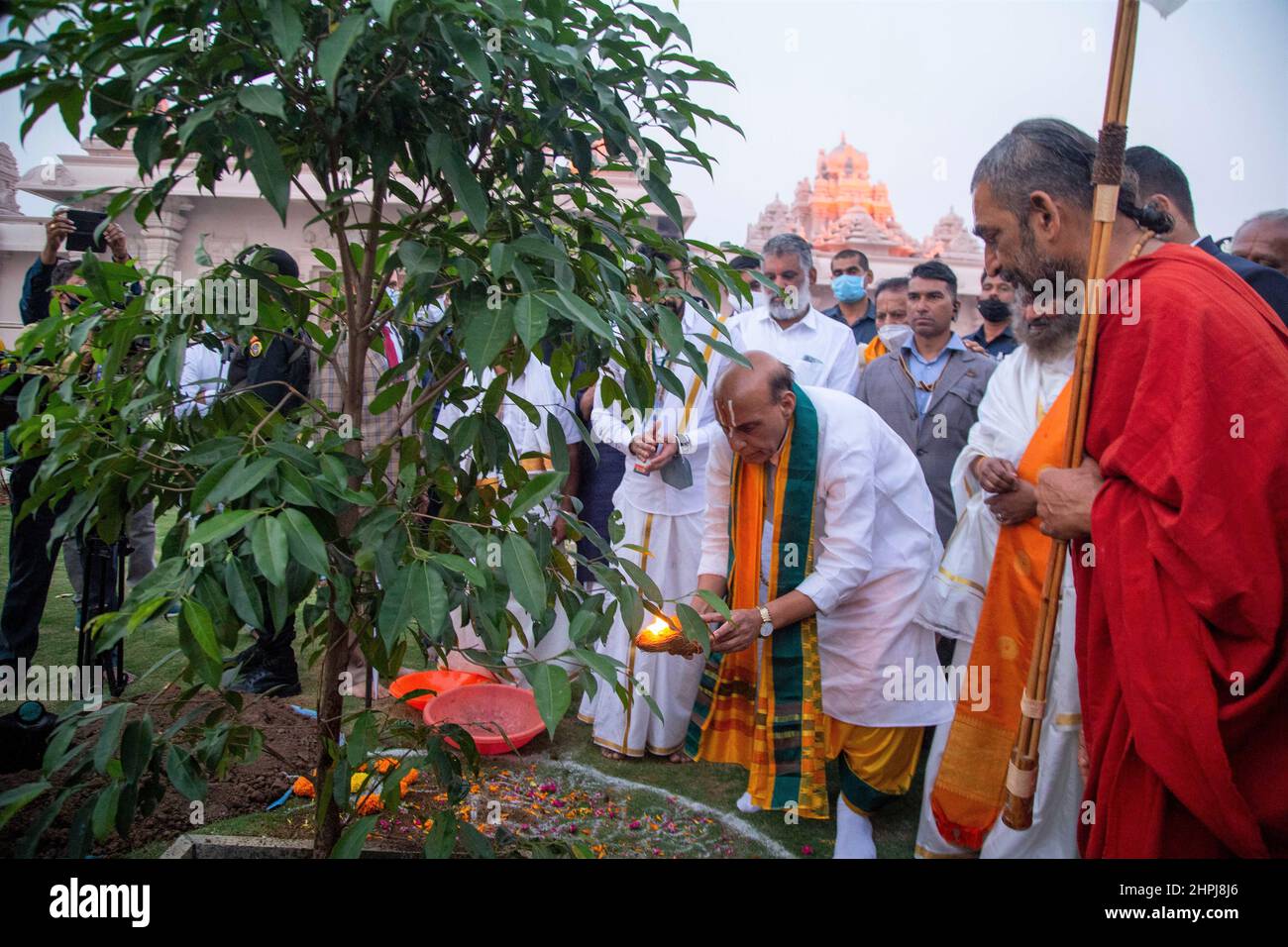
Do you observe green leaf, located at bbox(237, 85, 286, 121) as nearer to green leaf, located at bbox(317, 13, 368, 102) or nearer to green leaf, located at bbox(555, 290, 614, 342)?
green leaf, located at bbox(317, 13, 368, 102)

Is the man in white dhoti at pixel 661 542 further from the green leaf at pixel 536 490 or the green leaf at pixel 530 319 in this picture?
the green leaf at pixel 530 319

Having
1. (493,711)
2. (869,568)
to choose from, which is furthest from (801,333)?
(493,711)

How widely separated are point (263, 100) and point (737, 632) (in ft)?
6.68

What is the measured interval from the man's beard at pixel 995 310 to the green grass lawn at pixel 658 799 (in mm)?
2580

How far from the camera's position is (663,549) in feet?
13.2

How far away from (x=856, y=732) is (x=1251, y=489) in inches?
71.5

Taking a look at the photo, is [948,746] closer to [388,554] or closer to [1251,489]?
[1251,489]

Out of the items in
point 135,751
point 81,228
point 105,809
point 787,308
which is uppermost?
point 81,228

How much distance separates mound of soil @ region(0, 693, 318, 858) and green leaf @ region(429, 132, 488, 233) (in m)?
1.54

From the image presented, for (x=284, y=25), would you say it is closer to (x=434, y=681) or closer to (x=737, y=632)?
(x=737, y=632)

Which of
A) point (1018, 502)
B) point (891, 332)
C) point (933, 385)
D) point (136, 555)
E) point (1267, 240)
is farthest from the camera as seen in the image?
point (891, 332)

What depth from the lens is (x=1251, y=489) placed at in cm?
154

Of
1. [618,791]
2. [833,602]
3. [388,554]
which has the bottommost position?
[618,791]
